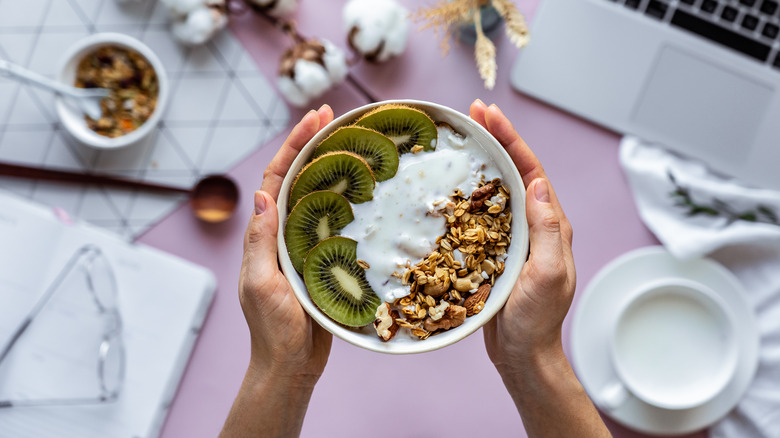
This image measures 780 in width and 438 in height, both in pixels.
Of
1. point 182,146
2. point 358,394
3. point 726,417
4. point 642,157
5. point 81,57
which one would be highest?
point 642,157

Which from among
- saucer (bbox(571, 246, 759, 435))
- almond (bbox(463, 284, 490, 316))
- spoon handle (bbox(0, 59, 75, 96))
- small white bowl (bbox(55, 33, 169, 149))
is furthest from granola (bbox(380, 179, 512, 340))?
spoon handle (bbox(0, 59, 75, 96))

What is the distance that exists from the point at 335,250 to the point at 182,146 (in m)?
0.58

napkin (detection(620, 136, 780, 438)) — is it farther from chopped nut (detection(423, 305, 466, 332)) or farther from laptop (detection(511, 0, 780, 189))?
chopped nut (detection(423, 305, 466, 332))

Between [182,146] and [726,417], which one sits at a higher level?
[182,146]

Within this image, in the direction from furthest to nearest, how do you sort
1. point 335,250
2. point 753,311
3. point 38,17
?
point 38,17 → point 753,311 → point 335,250

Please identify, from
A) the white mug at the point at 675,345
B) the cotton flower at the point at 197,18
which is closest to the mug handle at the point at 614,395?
the white mug at the point at 675,345

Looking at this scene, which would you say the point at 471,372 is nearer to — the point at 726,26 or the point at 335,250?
the point at 335,250

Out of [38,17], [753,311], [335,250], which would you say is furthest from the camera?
[38,17]

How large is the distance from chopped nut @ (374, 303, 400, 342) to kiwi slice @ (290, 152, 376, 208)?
149 mm

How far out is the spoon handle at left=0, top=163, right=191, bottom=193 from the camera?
125 centimetres

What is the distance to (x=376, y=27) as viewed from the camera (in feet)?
3.78

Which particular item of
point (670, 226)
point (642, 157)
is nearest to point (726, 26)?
point (642, 157)

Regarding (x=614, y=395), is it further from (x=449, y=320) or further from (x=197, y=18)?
(x=197, y=18)

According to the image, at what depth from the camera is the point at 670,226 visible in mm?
1200
